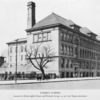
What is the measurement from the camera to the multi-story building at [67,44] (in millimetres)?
5230

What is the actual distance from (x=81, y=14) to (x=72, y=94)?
4.84ft

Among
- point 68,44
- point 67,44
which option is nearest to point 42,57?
point 67,44

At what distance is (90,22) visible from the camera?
Answer: 3.77 meters

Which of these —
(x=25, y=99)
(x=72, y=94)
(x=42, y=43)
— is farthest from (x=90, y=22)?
(x=42, y=43)

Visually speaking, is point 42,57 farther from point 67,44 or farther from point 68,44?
point 68,44

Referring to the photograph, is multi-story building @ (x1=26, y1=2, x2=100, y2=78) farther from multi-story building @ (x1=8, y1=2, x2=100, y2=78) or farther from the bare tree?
the bare tree

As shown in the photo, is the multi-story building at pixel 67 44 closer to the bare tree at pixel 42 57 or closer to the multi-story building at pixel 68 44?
the multi-story building at pixel 68 44

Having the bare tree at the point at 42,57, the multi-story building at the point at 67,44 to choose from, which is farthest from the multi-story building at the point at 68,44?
the bare tree at the point at 42,57

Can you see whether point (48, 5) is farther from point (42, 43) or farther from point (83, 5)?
point (42, 43)

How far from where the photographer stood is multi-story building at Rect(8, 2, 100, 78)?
17.2 ft

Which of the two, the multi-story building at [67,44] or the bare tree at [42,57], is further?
the bare tree at [42,57]

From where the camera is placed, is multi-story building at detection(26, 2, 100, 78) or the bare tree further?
the bare tree

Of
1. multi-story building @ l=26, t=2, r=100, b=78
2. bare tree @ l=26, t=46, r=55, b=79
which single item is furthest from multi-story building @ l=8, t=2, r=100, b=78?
bare tree @ l=26, t=46, r=55, b=79

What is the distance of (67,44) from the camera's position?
7.73 metres
